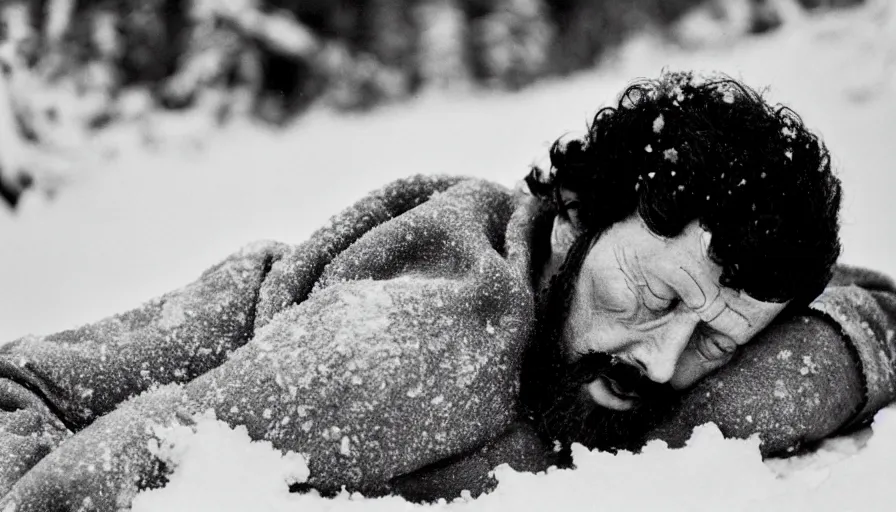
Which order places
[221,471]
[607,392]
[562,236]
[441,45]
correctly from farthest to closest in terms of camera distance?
[441,45], [562,236], [607,392], [221,471]

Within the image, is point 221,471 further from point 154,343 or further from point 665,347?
point 665,347

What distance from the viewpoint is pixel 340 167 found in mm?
3881

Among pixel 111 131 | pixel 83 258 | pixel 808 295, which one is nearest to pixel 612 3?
pixel 111 131

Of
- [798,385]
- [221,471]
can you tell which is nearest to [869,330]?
[798,385]

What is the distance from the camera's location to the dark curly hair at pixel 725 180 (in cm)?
141

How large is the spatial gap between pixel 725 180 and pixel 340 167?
2661 millimetres

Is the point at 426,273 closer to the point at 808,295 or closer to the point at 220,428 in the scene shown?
the point at 220,428

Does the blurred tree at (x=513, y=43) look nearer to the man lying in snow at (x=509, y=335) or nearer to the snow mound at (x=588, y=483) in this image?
the man lying in snow at (x=509, y=335)

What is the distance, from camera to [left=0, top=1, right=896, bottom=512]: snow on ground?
298 centimetres

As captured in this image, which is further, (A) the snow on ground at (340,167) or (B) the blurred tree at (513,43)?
(B) the blurred tree at (513,43)

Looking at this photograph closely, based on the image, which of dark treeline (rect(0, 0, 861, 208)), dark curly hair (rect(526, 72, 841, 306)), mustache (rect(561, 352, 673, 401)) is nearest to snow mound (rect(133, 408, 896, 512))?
mustache (rect(561, 352, 673, 401))

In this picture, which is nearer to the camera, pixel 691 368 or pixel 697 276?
pixel 697 276

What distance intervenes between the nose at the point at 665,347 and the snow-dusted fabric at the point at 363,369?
0.20 meters

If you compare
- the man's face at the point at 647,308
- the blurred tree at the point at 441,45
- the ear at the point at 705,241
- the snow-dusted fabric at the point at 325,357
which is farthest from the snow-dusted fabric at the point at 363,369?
the blurred tree at the point at 441,45
